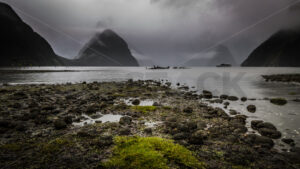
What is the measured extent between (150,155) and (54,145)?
5.70 meters

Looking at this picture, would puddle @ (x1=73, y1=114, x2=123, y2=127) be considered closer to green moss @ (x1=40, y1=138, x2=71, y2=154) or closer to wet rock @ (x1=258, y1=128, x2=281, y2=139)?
green moss @ (x1=40, y1=138, x2=71, y2=154)

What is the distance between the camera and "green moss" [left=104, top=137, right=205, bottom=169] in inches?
274

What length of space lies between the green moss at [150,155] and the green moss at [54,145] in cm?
306

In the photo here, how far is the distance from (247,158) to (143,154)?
17.8ft

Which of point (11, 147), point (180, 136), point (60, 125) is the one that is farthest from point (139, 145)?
point (11, 147)

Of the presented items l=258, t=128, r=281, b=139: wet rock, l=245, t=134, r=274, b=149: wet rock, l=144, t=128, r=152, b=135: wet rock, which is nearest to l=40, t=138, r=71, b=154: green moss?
l=144, t=128, r=152, b=135: wet rock

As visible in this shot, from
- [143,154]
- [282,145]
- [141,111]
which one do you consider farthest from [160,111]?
[282,145]

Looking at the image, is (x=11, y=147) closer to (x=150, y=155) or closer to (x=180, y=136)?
(x=150, y=155)

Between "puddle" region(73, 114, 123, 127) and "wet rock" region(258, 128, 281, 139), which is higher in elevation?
"wet rock" region(258, 128, 281, 139)

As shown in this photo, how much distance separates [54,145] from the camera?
8656mm

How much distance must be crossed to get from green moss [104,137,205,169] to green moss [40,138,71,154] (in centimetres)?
306

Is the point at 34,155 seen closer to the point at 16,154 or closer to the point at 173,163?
the point at 16,154

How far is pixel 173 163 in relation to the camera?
23.7 ft

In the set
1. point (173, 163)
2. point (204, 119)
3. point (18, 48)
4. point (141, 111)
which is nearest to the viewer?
point (173, 163)
